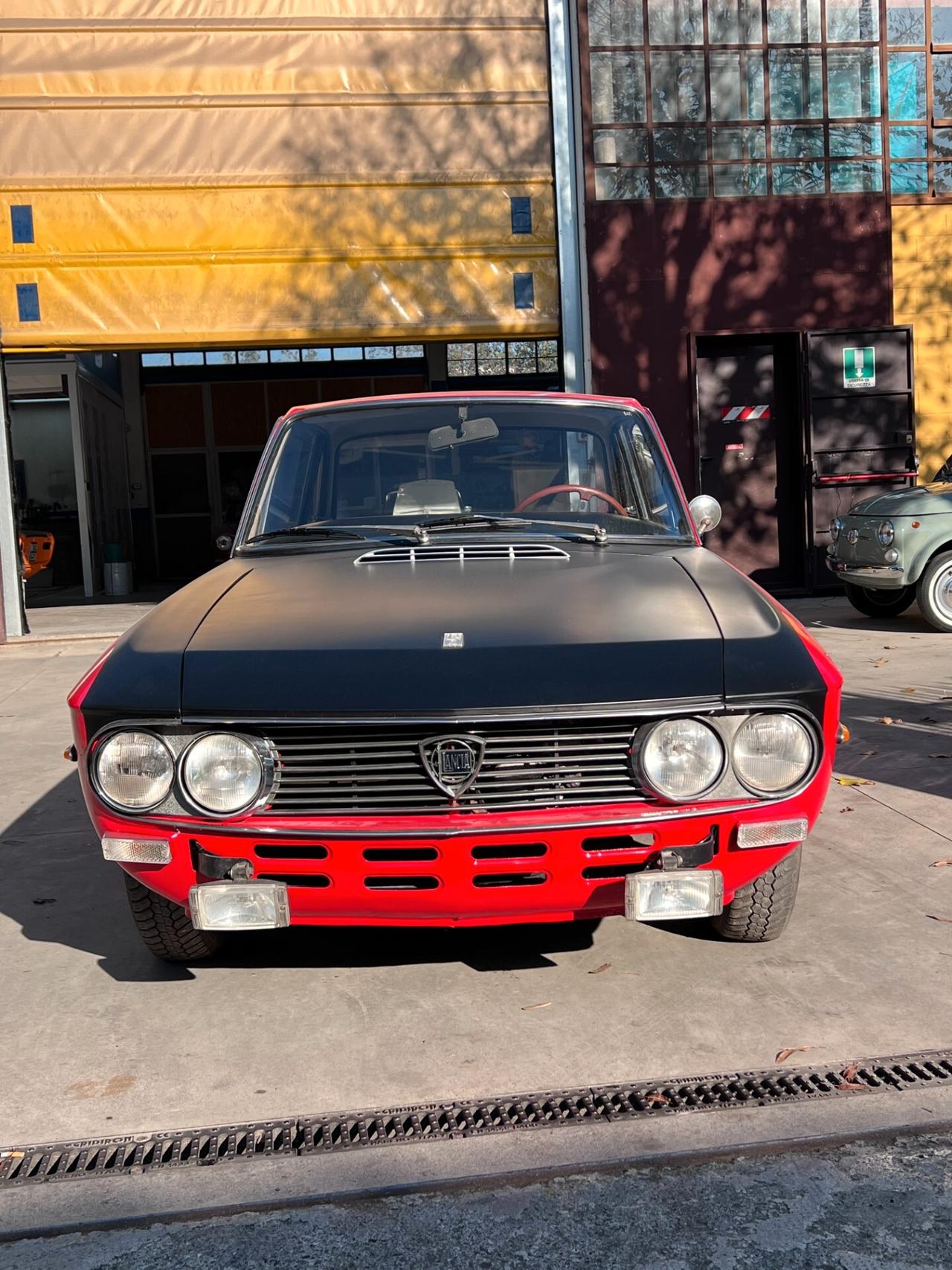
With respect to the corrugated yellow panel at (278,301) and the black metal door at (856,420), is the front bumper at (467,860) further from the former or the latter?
the black metal door at (856,420)

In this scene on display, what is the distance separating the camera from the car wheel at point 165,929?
10.7 feet

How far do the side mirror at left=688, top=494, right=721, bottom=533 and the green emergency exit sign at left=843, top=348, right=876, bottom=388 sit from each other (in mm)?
8704

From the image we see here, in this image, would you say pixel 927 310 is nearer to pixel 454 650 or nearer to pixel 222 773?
pixel 454 650

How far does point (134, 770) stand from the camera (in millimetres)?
2877

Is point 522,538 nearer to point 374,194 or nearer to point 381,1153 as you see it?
point 381,1153

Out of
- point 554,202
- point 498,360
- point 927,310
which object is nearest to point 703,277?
point 554,202

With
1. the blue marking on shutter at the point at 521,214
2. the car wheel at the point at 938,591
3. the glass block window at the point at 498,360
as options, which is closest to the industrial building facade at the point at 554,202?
the blue marking on shutter at the point at 521,214

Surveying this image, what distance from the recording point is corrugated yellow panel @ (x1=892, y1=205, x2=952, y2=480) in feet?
41.5

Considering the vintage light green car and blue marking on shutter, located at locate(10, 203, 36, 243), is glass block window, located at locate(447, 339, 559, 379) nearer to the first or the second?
blue marking on shutter, located at locate(10, 203, 36, 243)

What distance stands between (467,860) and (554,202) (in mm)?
10381

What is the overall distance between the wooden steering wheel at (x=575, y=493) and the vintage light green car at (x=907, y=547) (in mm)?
5950

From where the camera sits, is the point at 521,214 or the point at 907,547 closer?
the point at 907,547

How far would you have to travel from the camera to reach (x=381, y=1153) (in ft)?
8.06

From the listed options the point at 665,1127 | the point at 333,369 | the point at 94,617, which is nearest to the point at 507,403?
the point at 665,1127
